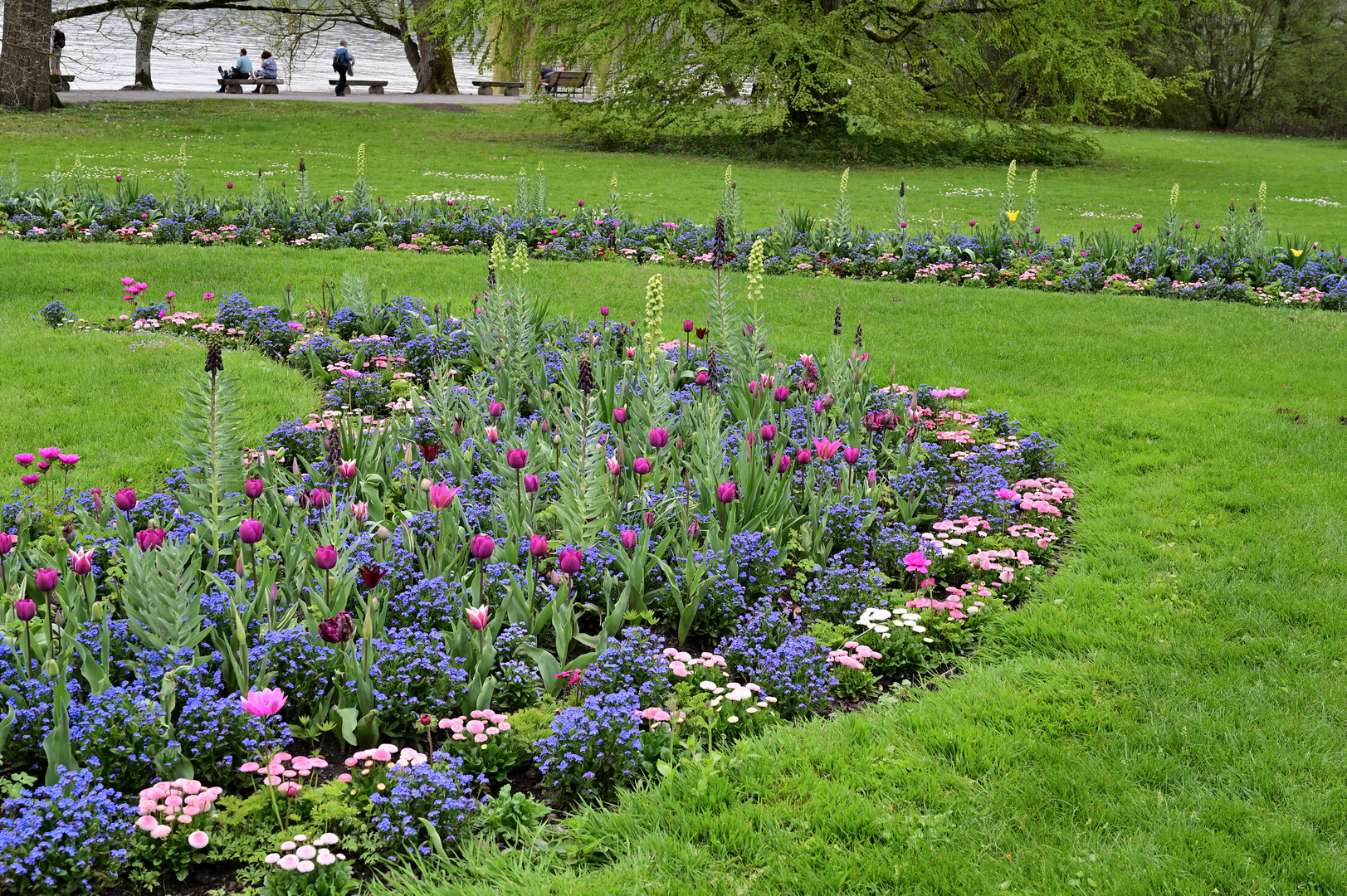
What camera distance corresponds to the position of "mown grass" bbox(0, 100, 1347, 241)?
17484mm

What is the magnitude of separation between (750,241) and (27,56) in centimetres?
2188

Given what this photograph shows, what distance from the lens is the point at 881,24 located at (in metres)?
24.9

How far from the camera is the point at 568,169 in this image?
21.5m

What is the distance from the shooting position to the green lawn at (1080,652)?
3.14m

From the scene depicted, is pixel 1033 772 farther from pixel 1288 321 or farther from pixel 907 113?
pixel 907 113

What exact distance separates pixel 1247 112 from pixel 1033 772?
48.4 m

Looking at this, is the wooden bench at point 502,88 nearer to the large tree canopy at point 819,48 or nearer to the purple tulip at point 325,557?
Answer: the large tree canopy at point 819,48

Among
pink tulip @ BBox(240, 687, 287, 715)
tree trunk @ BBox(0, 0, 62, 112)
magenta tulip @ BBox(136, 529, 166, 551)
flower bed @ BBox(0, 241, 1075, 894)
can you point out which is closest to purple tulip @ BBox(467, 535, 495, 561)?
flower bed @ BBox(0, 241, 1075, 894)

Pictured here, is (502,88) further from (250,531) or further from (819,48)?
(250,531)

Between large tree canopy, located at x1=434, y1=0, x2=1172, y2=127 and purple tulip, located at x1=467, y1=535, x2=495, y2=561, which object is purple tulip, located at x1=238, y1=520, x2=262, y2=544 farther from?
large tree canopy, located at x1=434, y1=0, x2=1172, y2=127

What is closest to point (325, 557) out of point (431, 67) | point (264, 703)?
point (264, 703)

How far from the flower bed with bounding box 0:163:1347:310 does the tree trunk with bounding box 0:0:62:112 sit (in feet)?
40.1

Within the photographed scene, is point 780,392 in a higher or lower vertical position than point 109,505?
higher

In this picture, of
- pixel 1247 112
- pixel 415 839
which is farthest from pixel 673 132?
pixel 1247 112
